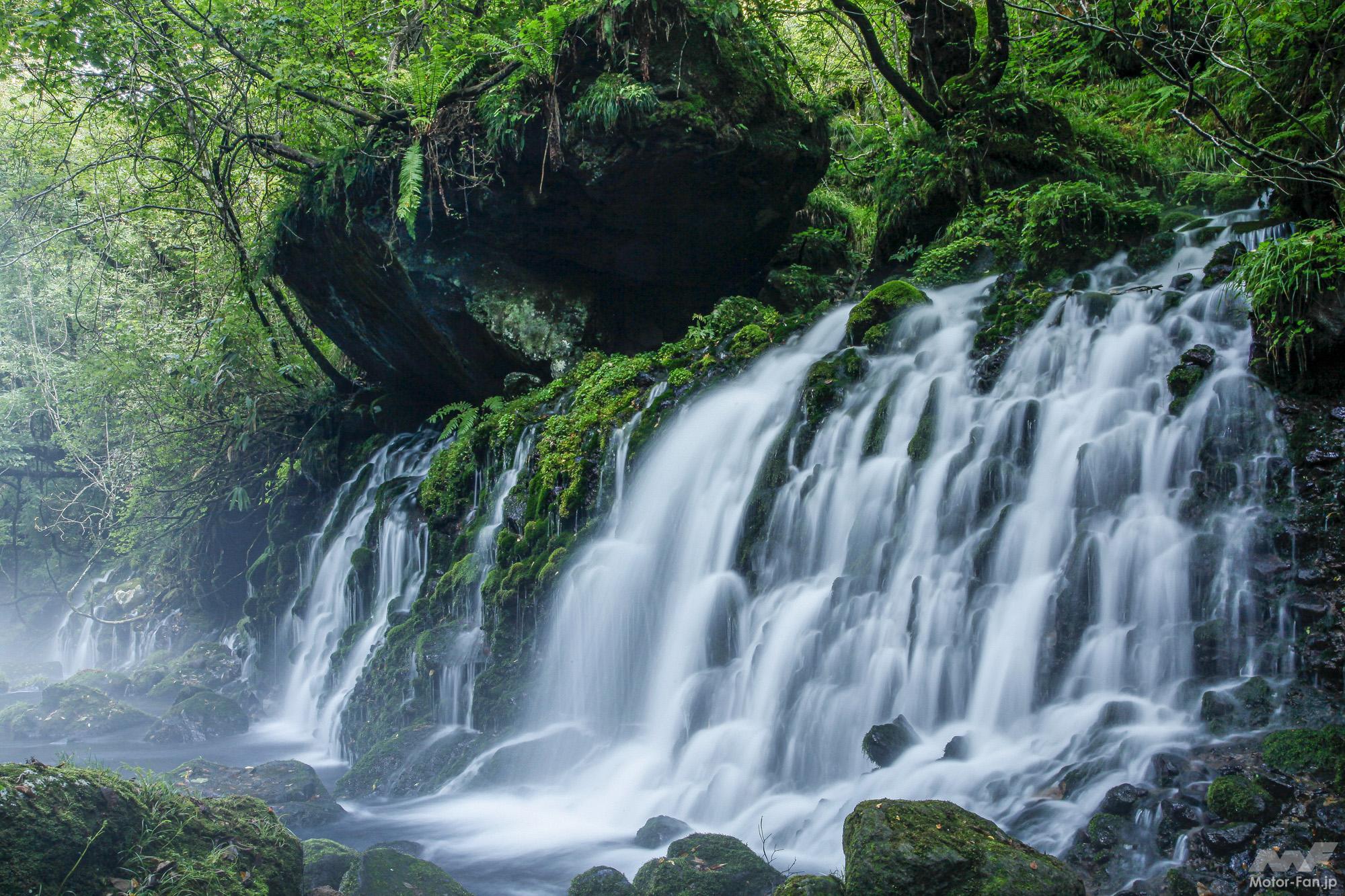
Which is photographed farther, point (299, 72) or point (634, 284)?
point (634, 284)

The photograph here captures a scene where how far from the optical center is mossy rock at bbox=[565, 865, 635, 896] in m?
4.68

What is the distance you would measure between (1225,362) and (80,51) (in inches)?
473

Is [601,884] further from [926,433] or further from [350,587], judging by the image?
[350,587]

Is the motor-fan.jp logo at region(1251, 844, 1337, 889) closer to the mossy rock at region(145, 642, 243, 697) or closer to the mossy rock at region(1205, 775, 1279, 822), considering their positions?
the mossy rock at region(1205, 775, 1279, 822)

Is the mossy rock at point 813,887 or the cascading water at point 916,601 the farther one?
the cascading water at point 916,601

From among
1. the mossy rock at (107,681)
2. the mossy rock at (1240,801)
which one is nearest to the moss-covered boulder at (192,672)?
the mossy rock at (107,681)

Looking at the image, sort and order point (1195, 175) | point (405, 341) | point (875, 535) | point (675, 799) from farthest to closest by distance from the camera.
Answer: point (405, 341) → point (1195, 175) → point (875, 535) → point (675, 799)

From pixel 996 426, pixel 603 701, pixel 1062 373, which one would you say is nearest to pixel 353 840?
pixel 603 701

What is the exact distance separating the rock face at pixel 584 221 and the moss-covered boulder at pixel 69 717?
19.5 feet

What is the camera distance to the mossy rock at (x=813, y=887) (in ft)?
12.2

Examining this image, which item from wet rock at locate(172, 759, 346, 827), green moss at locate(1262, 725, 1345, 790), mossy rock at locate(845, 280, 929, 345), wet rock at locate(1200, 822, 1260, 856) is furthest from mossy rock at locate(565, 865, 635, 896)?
mossy rock at locate(845, 280, 929, 345)

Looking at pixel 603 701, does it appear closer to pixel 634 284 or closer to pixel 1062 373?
pixel 1062 373

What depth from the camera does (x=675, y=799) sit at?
242 inches

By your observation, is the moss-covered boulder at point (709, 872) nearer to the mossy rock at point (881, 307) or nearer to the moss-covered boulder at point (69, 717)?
the mossy rock at point (881, 307)
